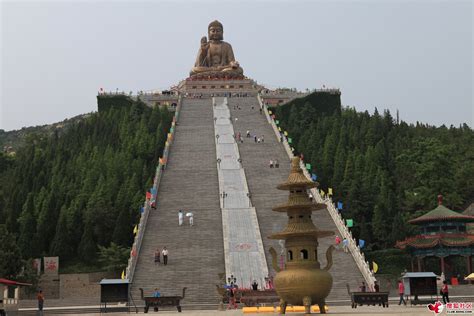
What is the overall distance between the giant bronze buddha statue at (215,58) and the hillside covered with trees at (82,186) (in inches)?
468

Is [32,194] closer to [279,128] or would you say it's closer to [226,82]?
[279,128]

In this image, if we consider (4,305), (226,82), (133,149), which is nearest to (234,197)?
(133,149)

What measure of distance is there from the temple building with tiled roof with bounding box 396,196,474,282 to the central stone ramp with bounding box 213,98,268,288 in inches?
269

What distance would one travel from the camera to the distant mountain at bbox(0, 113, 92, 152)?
92.9m

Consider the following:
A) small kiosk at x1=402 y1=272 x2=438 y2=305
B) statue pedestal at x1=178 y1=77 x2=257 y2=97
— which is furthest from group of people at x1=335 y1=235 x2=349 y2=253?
statue pedestal at x1=178 y1=77 x2=257 y2=97

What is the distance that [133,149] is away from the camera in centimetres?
4953

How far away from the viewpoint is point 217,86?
67812 millimetres

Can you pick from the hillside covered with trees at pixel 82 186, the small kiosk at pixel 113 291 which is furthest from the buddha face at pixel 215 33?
the small kiosk at pixel 113 291

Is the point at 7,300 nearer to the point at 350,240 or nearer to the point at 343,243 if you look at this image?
the point at 343,243

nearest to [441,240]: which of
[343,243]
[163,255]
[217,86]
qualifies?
[343,243]

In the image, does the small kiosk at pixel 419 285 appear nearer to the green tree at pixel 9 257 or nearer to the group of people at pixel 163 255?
the group of people at pixel 163 255

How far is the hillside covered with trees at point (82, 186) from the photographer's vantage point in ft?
124

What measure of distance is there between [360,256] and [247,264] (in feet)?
13.6

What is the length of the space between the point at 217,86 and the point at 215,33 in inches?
234
